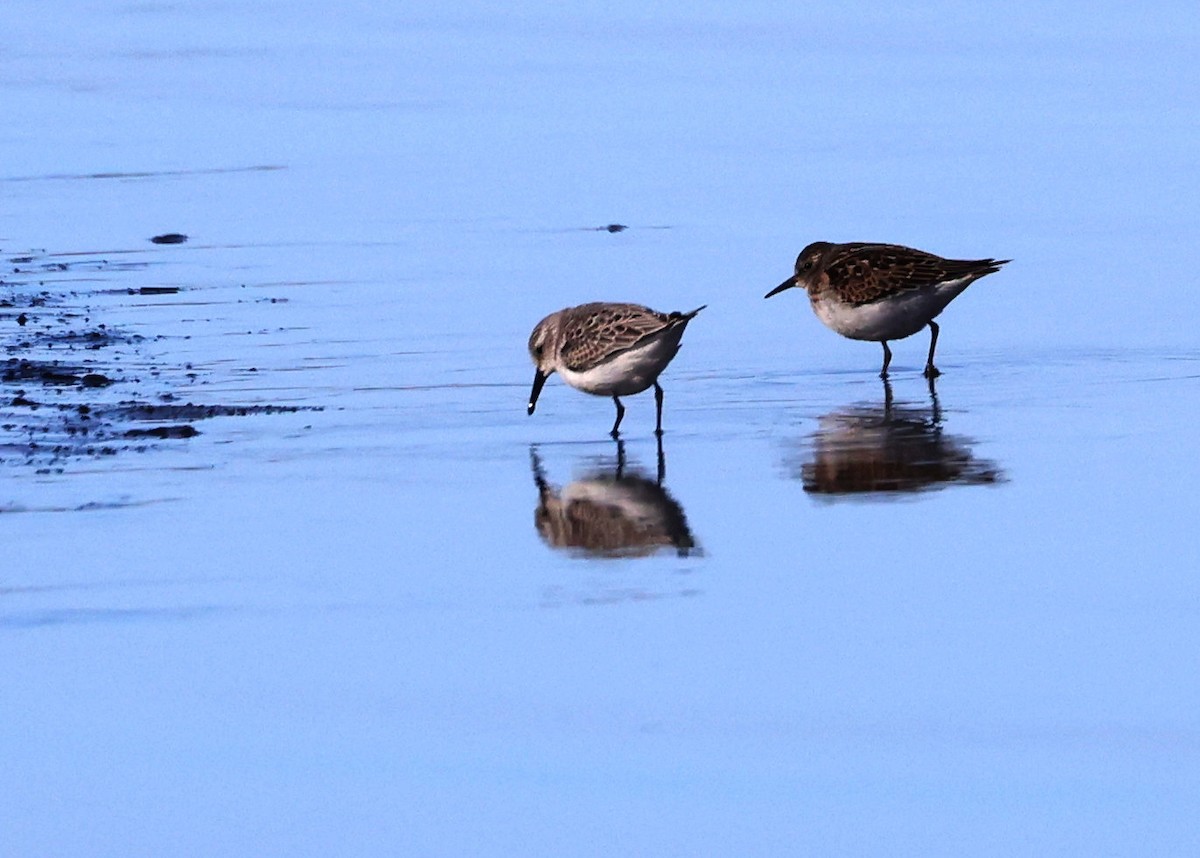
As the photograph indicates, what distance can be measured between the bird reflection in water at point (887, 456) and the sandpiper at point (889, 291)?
1527 millimetres

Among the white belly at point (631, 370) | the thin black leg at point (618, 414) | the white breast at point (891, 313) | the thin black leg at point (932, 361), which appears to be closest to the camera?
the white belly at point (631, 370)

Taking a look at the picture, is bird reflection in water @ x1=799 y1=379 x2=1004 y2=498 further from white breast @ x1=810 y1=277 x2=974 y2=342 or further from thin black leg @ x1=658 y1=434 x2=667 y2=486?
white breast @ x1=810 y1=277 x2=974 y2=342

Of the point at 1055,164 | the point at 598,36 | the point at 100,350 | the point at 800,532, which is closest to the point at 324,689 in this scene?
the point at 800,532

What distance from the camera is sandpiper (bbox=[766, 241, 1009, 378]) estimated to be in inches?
522

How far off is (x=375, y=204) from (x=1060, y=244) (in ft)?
17.0

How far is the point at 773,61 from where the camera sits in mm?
24641

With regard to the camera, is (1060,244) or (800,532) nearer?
(800,532)

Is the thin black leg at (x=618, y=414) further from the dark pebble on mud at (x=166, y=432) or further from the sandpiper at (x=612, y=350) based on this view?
the dark pebble on mud at (x=166, y=432)

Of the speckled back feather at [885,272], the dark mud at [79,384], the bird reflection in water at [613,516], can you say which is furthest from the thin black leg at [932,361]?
the dark mud at [79,384]

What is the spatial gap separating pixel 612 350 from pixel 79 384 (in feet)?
9.38

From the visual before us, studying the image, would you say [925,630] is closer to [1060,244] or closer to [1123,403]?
[1123,403]

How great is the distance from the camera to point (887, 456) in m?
10.4

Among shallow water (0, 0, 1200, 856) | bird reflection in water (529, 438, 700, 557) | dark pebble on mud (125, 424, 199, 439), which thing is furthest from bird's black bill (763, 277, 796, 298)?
dark pebble on mud (125, 424, 199, 439)

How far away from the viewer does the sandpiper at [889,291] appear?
13.3 metres
